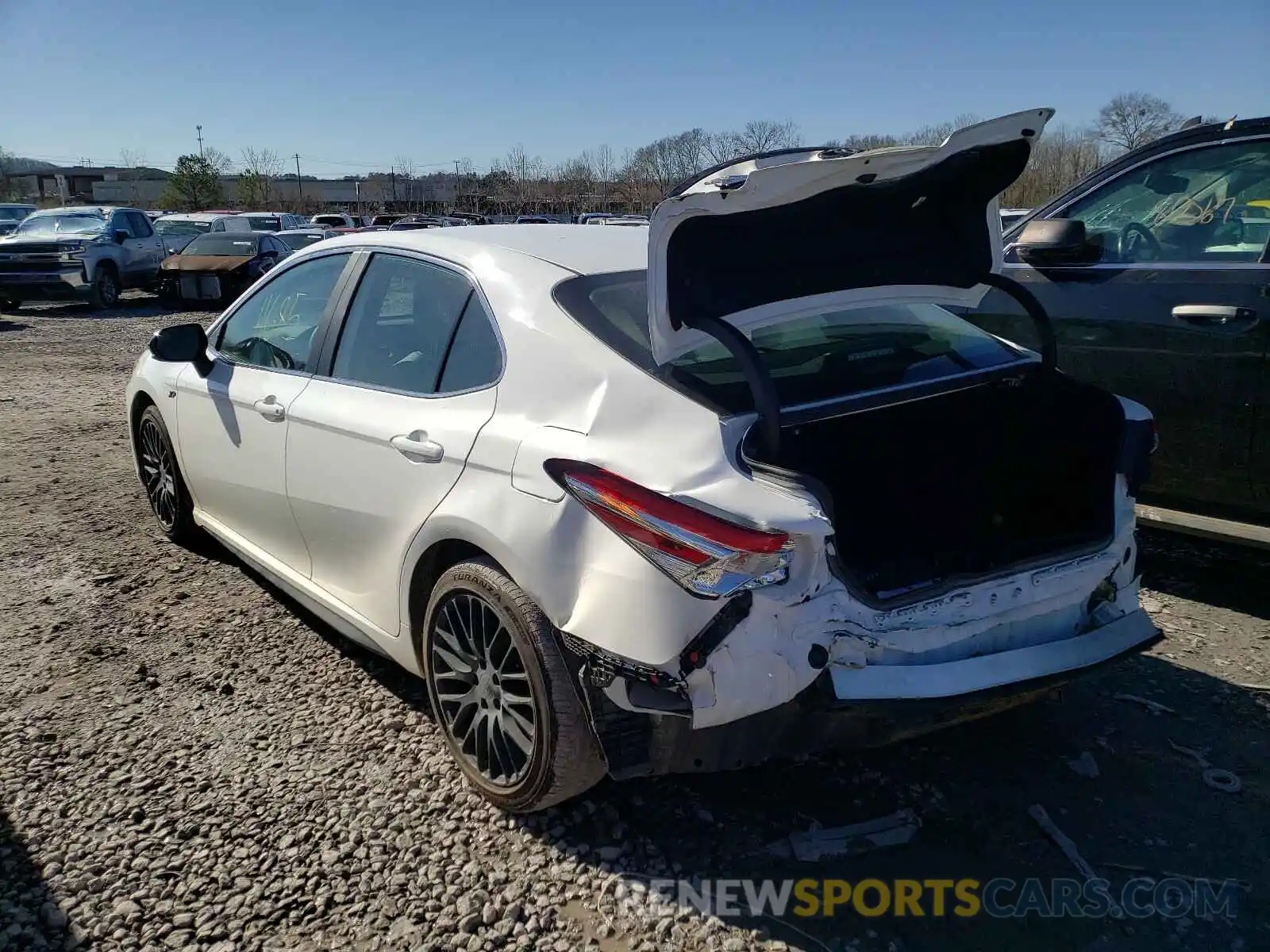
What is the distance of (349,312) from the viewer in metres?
3.64

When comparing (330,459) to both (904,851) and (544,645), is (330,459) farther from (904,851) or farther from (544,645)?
(904,851)

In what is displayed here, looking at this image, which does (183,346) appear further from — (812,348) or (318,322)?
(812,348)

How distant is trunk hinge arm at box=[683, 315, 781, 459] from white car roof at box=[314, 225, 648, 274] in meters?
0.58

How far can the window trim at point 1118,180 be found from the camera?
4.04 meters

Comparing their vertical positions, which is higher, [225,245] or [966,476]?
[225,245]

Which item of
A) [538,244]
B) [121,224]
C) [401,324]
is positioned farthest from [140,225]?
[538,244]

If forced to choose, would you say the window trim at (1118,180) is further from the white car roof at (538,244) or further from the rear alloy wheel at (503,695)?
the rear alloy wheel at (503,695)

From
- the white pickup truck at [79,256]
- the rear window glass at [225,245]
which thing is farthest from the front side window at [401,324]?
the white pickup truck at [79,256]

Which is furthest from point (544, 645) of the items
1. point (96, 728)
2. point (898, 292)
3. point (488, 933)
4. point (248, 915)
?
point (96, 728)

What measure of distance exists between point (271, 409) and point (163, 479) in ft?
5.48

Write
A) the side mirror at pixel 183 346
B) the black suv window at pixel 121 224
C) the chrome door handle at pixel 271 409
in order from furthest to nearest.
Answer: the black suv window at pixel 121 224 → the side mirror at pixel 183 346 → the chrome door handle at pixel 271 409

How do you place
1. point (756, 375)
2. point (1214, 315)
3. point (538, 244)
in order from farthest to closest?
point (1214, 315) < point (538, 244) < point (756, 375)

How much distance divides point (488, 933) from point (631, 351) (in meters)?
1.55

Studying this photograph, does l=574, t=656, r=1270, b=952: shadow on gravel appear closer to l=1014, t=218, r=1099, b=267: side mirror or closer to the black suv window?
l=1014, t=218, r=1099, b=267: side mirror
